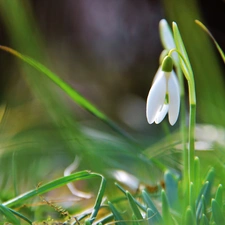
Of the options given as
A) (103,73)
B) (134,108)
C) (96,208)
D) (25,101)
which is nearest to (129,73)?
(103,73)

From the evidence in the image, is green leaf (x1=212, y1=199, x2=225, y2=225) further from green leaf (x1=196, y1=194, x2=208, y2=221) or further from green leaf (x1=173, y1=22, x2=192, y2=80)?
green leaf (x1=173, y1=22, x2=192, y2=80)

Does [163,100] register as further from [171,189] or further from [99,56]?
[99,56]

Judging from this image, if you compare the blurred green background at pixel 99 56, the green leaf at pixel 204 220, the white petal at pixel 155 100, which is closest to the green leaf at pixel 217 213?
the green leaf at pixel 204 220

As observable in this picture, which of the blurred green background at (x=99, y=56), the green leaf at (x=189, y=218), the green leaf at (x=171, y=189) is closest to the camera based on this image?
the green leaf at (x=189, y=218)

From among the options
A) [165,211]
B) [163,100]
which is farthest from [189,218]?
[163,100]

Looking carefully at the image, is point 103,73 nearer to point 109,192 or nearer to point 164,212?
point 109,192

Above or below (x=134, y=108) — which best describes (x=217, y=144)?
above

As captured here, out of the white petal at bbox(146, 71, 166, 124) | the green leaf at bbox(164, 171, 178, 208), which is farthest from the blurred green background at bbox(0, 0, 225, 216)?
the white petal at bbox(146, 71, 166, 124)

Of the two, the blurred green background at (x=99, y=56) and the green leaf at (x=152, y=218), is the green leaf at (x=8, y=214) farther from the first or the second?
the blurred green background at (x=99, y=56)

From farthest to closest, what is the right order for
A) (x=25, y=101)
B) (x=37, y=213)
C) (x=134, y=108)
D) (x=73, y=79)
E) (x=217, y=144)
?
(x=73, y=79)
(x=134, y=108)
(x=25, y=101)
(x=217, y=144)
(x=37, y=213)
